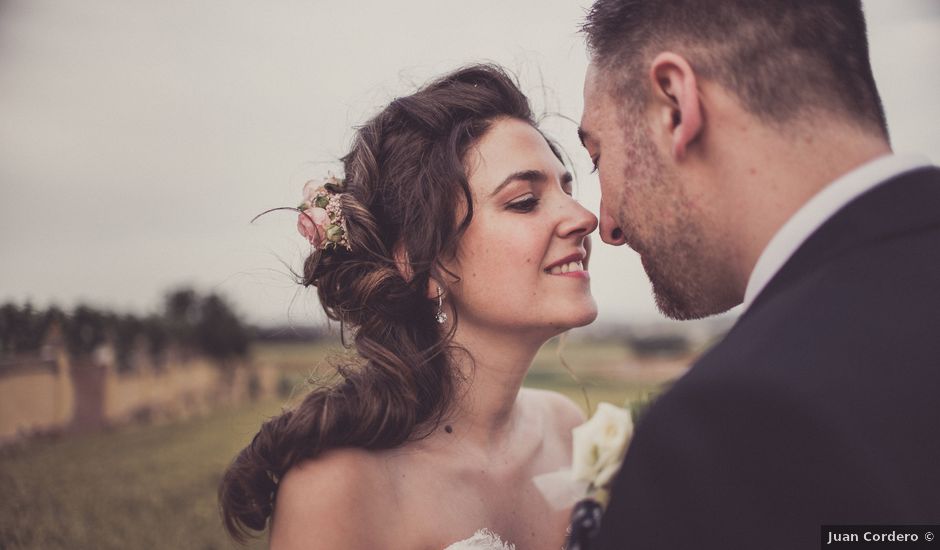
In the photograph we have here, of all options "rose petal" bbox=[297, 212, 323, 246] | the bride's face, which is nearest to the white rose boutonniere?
the bride's face

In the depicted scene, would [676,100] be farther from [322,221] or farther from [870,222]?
[322,221]

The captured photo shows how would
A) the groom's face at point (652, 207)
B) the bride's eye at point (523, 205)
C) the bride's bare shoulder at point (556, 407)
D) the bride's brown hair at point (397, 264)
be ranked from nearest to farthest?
the groom's face at point (652, 207), the bride's brown hair at point (397, 264), the bride's eye at point (523, 205), the bride's bare shoulder at point (556, 407)

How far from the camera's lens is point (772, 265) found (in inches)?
69.6

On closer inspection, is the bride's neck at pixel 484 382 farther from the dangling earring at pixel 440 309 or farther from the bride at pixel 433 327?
the dangling earring at pixel 440 309

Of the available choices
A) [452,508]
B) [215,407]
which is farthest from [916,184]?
[215,407]

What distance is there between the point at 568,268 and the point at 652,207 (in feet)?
3.45

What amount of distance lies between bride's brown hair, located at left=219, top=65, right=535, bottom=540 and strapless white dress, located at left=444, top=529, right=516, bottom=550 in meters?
0.57

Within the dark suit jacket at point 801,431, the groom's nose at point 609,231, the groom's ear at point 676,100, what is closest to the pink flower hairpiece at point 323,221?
the groom's nose at point 609,231

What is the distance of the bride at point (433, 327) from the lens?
306 centimetres

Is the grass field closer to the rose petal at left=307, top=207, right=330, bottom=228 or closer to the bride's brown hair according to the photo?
the bride's brown hair

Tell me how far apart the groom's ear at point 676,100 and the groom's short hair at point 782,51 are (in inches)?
2.3

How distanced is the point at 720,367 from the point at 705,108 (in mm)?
923

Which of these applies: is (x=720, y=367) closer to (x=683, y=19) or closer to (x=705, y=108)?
(x=705, y=108)

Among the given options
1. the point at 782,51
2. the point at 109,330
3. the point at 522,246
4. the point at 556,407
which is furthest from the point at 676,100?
the point at 109,330
